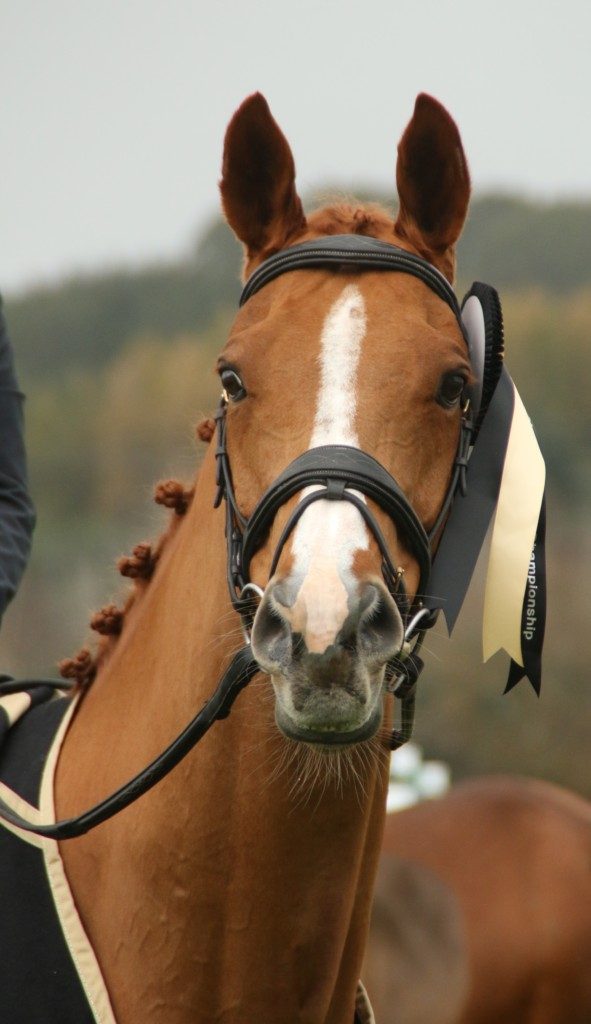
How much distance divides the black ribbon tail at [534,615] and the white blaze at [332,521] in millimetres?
705

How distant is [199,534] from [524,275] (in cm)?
3091

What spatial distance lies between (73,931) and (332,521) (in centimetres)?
120

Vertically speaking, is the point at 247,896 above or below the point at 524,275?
below

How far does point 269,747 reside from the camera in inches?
125

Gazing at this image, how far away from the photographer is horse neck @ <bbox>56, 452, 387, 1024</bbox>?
10.3 ft

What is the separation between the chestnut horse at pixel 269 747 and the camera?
3084 millimetres

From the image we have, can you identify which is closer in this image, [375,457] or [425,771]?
[375,457]

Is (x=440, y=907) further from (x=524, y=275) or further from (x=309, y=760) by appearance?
(x=524, y=275)

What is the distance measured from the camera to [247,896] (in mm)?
3146

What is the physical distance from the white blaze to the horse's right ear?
380mm

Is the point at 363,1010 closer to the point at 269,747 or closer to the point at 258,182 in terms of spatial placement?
the point at 269,747

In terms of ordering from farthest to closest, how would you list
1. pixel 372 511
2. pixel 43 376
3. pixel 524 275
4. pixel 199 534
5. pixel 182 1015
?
1. pixel 43 376
2. pixel 524 275
3. pixel 199 534
4. pixel 182 1015
5. pixel 372 511

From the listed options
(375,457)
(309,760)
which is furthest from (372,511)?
(309,760)

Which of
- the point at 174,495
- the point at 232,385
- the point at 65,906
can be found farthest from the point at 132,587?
the point at 65,906
